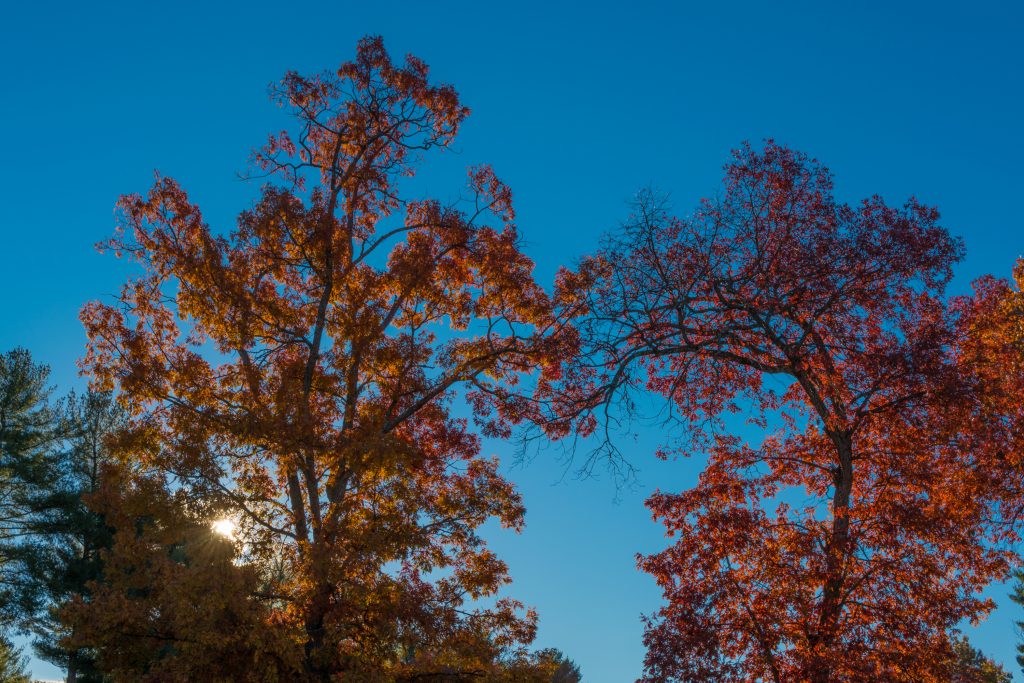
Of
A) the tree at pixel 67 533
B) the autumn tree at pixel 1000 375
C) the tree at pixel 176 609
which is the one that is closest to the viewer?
the tree at pixel 176 609

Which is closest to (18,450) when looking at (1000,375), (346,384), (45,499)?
(45,499)

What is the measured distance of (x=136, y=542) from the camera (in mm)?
13156

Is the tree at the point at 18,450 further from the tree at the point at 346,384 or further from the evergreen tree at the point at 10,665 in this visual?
the tree at the point at 346,384

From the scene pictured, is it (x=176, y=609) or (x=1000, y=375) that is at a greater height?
(x=1000, y=375)

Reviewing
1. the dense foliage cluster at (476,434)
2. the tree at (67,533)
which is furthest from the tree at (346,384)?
the tree at (67,533)

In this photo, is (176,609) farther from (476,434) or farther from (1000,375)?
(1000,375)

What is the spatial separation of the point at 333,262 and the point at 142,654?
7.67 meters

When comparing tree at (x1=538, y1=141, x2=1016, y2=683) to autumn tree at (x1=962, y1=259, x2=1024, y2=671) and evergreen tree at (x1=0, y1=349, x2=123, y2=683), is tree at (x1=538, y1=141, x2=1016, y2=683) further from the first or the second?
evergreen tree at (x1=0, y1=349, x2=123, y2=683)

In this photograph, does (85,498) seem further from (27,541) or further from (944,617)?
(27,541)

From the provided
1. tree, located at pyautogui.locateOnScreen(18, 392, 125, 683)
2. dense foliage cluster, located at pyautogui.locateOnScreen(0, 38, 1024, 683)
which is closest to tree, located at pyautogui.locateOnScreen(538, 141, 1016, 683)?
dense foliage cluster, located at pyautogui.locateOnScreen(0, 38, 1024, 683)

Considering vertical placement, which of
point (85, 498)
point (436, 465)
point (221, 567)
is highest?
point (436, 465)

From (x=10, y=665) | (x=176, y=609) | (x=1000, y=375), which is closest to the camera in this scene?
(x=176, y=609)

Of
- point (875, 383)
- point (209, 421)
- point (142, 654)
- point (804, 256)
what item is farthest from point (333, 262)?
point (875, 383)

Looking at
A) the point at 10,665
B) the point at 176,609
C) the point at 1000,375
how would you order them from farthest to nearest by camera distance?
the point at 10,665 < the point at 1000,375 < the point at 176,609
